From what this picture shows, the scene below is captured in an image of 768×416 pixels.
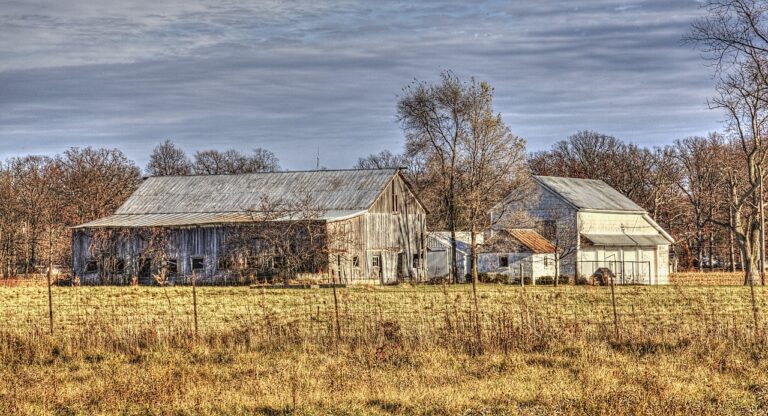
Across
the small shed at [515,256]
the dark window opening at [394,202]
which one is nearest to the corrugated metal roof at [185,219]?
the dark window opening at [394,202]

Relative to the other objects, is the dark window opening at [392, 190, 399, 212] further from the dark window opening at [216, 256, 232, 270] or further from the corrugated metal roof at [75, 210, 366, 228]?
the dark window opening at [216, 256, 232, 270]

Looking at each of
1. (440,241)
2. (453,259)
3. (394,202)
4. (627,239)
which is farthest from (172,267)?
(627,239)

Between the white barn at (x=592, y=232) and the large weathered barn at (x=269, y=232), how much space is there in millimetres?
7045

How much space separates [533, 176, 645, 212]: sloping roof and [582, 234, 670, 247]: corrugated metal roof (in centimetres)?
192

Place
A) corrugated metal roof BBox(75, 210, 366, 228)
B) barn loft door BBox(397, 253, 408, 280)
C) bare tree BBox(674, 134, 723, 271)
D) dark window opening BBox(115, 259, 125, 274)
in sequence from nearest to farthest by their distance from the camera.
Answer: corrugated metal roof BBox(75, 210, 366, 228)
dark window opening BBox(115, 259, 125, 274)
barn loft door BBox(397, 253, 408, 280)
bare tree BBox(674, 134, 723, 271)

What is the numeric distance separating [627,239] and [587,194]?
4708 millimetres

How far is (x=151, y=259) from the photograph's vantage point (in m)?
51.3

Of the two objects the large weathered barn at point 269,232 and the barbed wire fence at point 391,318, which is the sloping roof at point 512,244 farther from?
the barbed wire fence at point 391,318

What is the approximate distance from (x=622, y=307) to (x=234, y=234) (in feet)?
83.4

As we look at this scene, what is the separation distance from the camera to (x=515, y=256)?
182 ft

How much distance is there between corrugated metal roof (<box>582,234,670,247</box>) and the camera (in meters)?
58.7

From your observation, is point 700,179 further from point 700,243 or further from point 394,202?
point 394,202

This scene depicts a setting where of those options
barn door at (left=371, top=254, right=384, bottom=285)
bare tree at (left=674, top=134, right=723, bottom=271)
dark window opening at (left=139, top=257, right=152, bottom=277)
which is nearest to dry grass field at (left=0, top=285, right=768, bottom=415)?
dark window opening at (left=139, top=257, right=152, bottom=277)

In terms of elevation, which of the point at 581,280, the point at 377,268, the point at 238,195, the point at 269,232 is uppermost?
the point at 238,195
